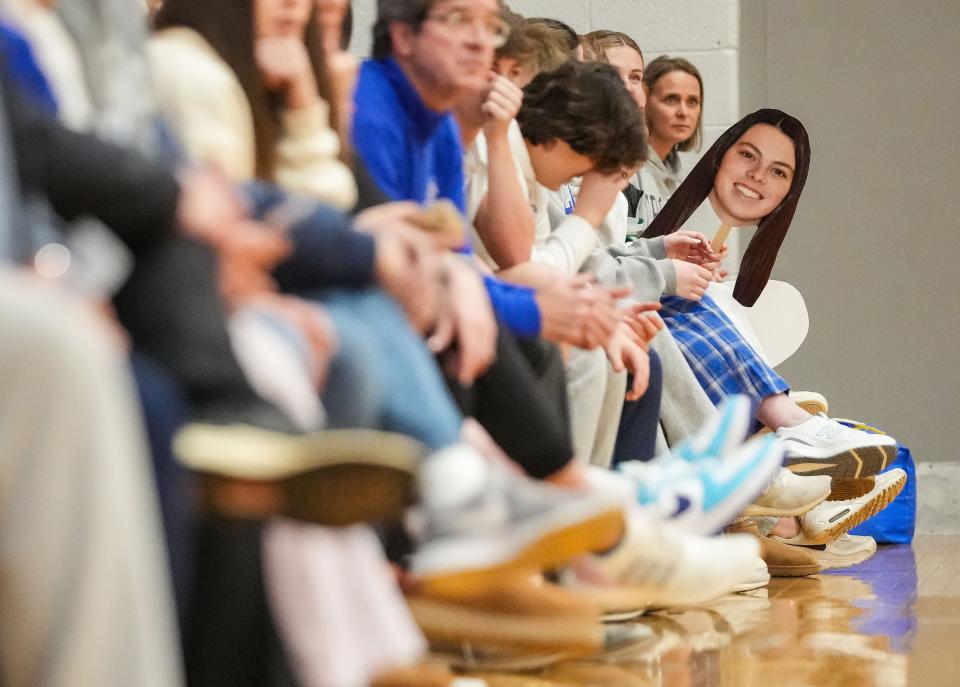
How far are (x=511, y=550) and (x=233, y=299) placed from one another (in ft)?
1.08

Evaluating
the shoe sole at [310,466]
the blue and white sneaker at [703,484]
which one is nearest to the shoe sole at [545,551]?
the shoe sole at [310,466]

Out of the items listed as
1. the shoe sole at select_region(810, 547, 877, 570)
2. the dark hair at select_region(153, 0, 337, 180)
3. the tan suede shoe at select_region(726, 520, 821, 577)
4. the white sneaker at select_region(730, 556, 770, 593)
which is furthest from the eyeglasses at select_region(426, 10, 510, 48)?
the shoe sole at select_region(810, 547, 877, 570)

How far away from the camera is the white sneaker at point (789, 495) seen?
337cm

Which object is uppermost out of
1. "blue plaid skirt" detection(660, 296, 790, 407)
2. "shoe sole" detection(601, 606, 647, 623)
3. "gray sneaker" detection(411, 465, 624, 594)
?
"gray sneaker" detection(411, 465, 624, 594)

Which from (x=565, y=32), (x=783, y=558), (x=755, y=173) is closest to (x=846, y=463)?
(x=783, y=558)

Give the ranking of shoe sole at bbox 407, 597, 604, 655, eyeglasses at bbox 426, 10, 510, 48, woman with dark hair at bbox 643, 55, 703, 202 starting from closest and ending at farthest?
shoe sole at bbox 407, 597, 604, 655 < eyeglasses at bbox 426, 10, 510, 48 < woman with dark hair at bbox 643, 55, 703, 202

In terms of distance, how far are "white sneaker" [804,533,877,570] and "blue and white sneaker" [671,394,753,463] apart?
69.2 inches

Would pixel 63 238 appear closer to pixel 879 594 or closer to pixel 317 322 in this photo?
pixel 317 322

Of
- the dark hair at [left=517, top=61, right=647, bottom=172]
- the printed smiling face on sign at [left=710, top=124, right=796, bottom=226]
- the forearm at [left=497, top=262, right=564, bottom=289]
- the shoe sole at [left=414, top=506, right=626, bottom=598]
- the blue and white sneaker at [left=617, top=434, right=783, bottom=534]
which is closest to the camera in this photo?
the shoe sole at [left=414, top=506, right=626, bottom=598]

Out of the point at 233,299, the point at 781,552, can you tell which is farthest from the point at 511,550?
the point at 781,552

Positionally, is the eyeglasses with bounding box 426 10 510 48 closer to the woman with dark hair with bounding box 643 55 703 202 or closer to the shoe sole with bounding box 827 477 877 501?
the shoe sole with bounding box 827 477 877 501

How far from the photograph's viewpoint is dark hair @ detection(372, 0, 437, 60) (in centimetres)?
229

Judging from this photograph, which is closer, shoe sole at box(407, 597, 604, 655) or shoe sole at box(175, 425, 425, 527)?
shoe sole at box(175, 425, 425, 527)

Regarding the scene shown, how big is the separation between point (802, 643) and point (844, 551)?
196 centimetres
